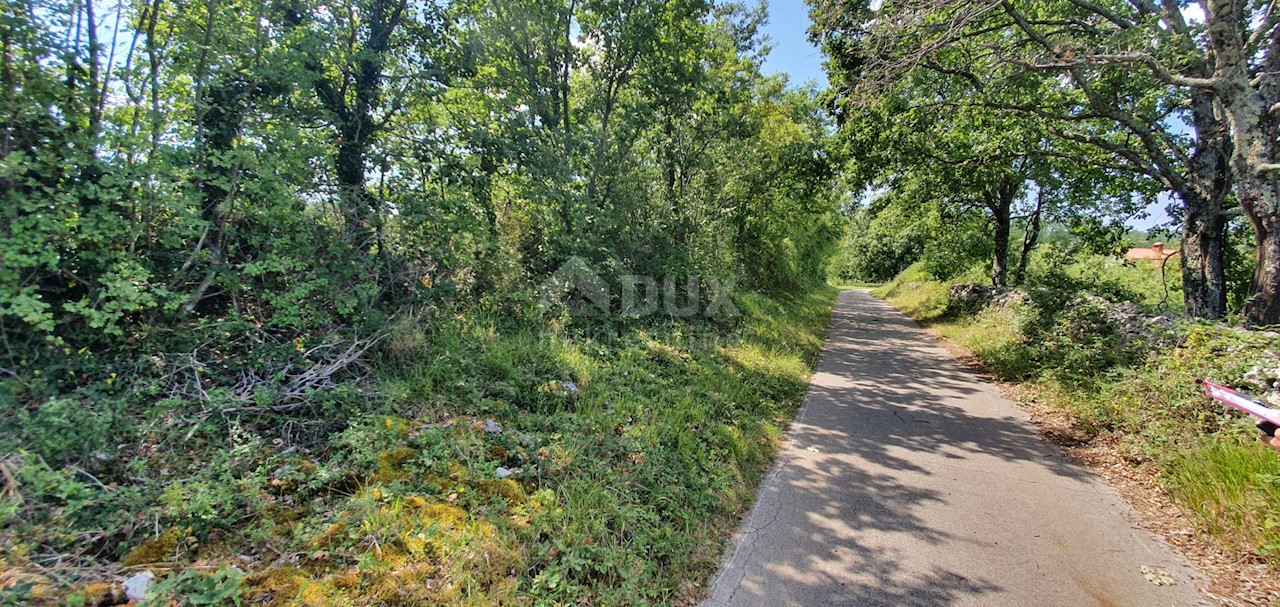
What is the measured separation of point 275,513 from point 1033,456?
6159 mm

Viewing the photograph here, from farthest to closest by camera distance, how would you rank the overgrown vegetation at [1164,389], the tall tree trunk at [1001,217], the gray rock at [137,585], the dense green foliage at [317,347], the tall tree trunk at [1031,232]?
the tall tree trunk at [1031,232]
the tall tree trunk at [1001,217]
the overgrown vegetation at [1164,389]
the dense green foliage at [317,347]
the gray rock at [137,585]

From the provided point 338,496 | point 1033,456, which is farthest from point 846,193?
point 338,496

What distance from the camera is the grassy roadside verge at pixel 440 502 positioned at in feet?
7.06

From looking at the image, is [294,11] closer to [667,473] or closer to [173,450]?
[173,450]

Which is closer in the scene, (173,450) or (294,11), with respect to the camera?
(173,450)

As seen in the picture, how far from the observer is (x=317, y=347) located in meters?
3.79

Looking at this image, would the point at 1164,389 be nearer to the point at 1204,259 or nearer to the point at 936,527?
the point at 936,527

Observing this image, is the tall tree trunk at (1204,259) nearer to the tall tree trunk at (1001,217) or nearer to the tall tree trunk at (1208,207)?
the tall tree trunk at (1208,207)

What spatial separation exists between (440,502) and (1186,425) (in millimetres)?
6162

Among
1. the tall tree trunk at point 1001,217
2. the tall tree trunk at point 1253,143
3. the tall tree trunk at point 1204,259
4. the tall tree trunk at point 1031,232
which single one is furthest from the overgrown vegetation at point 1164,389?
the tall tree trunk at point 1031,232

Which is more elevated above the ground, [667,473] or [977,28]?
[977,28]

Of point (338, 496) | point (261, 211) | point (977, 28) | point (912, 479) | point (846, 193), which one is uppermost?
point (977, 28)

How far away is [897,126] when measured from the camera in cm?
923

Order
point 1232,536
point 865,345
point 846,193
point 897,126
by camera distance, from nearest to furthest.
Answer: point 1232,536 → point 897,126 → point 865,345 → point 846,193
